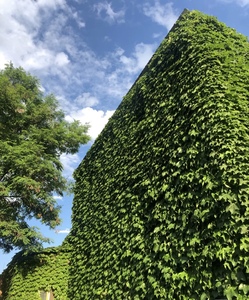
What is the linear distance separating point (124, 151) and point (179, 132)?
235cm

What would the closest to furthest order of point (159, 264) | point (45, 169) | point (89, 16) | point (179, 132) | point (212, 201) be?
point (212, 201) → point (159, 264) → point (179, 132) → point (89, 16) → point (45, 169)

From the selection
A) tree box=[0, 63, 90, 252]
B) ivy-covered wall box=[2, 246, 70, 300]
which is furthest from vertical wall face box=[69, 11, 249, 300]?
tree box=[0, 63, 90, 252]

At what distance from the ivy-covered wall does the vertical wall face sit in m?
1.19

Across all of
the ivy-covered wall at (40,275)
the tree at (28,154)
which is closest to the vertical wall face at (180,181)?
the ivy-covered wall at (40,275)

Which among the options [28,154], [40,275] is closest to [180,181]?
[40,275]

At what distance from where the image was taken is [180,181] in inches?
182

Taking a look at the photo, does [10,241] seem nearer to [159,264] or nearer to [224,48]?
[159,264]

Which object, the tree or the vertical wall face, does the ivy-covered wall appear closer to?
the vertical wall face

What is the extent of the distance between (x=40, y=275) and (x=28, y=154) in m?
6.02

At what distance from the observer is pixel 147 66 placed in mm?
7418

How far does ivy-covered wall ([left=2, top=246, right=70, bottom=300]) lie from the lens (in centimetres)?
903

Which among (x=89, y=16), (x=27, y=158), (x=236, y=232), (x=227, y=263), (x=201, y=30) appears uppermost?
(x=89, y=16)

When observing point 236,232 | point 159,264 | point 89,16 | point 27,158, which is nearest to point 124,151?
point 159,264

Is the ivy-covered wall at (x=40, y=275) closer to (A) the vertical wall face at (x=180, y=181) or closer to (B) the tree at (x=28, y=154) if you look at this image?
(A) the vertical wall face at (x=180, y=181)
